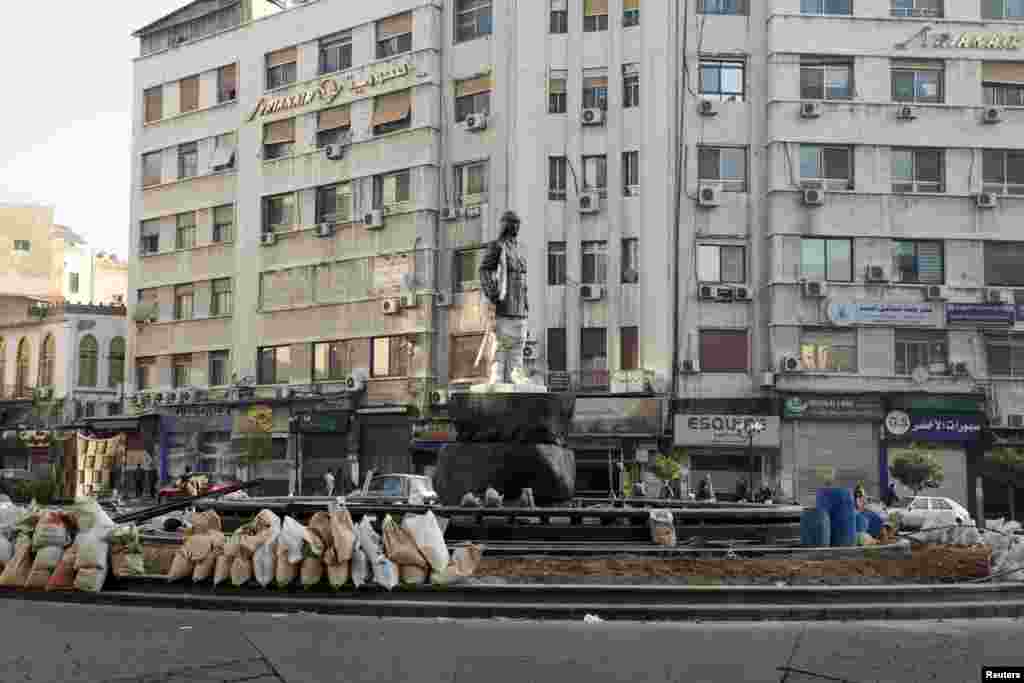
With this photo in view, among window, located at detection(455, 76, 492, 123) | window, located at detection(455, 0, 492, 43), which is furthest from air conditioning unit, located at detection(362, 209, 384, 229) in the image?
window, located at detection(455, 0, 492, 43)

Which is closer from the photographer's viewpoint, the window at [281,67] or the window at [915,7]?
the window at [915,7]

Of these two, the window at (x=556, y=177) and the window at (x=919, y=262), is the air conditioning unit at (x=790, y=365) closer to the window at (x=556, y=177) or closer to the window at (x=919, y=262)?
the window at (x=919, y=262)

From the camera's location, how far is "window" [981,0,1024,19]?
128 ft

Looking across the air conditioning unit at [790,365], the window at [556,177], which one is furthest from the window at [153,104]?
the air conditioning unit at [790,365]

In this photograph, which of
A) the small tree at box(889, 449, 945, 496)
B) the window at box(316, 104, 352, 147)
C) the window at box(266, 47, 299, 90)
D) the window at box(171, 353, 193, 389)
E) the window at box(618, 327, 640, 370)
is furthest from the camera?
the window at box(171, 353, 193, 389)

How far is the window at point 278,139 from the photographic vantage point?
4594 centimetres

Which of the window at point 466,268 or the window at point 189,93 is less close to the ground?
the window at point 189,93

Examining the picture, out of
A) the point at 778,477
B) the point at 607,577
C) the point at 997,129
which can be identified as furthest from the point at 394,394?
the point at 607,577

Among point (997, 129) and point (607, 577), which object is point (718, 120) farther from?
point (607, 577)

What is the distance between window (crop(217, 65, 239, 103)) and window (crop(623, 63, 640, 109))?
1683 cm

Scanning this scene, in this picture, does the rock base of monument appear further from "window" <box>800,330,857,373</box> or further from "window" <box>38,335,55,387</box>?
"window" <box>38,335,55,387</box>

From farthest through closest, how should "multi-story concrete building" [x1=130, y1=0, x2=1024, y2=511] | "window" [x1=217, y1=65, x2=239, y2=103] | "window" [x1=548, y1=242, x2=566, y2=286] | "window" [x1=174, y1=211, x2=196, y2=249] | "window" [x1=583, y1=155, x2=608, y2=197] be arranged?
"window" [x1=174, y1=211, x2=196, y2=249] → "window" [x1=217, y1=65, x2=239, y2=103] → "window" [x1=583, y1=155, x2=608, y2=197] → "window" [x1=548, y1=242, x2=566, y2=286] → "multi-story concrete building" [x1=130, y1=0, x2=1024, y2=511]

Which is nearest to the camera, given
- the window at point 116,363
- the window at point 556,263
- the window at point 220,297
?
the window at point 556,263

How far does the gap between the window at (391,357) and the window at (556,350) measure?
5239mm
